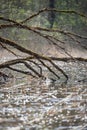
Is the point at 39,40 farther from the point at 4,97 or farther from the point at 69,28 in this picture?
the point at 4,97

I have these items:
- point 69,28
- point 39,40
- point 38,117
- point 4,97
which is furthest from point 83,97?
point 69,28

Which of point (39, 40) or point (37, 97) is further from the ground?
point (37, 97)

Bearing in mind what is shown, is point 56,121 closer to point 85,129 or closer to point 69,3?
point 85,129

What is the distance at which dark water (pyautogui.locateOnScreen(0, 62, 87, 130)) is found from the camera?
6.36 metres

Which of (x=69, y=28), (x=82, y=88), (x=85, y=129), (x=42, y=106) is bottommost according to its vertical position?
(x=69, y=28)

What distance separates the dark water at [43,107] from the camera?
20.9 ft

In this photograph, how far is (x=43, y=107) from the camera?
309 inches

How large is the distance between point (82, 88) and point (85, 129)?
15.7 feet

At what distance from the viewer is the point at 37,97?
9242 mm

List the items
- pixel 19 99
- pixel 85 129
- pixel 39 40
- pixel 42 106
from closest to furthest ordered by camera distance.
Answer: pixel 85 129
pixel 42 106
pixel 19 99
pixel 39 40

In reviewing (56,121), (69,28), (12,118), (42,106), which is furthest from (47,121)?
(69,28)

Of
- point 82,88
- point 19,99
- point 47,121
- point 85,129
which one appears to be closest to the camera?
point 85,129

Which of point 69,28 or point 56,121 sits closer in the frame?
point 56,121

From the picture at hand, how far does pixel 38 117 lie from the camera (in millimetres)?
6887
